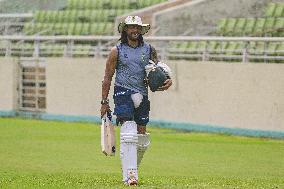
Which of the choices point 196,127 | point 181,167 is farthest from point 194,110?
point 181,167

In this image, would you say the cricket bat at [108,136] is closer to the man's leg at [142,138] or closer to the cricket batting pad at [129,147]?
the man's leg at [142,138]

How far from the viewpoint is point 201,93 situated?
1000 inches

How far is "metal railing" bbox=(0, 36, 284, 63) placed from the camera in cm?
2477

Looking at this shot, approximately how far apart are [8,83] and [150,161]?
13164mm

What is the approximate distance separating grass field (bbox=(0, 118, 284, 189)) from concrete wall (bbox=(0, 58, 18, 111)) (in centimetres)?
442

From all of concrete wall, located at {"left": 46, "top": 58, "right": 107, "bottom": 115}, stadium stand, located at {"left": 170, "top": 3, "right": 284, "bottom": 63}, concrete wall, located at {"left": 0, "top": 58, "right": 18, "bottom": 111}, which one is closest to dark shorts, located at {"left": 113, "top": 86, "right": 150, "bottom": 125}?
stadium stand, located at {"left": 170, "top": 3, "right": 284, "bottom": 63}

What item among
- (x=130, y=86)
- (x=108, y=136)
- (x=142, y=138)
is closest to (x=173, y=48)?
(x=108, y=136)

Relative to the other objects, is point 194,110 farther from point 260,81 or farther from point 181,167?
point 181,167

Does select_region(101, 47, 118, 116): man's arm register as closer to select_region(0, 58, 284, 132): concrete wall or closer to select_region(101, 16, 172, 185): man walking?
select_region(101, 16, 172, 185): man walking

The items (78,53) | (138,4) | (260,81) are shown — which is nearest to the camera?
(260,81)

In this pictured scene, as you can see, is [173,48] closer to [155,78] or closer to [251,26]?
[251,26]

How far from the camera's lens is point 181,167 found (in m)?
17.2

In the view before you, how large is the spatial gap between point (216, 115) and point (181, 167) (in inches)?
313

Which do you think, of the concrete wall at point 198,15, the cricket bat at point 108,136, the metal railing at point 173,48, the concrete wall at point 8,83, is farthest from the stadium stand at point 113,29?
the cricket bat at point 108,136
